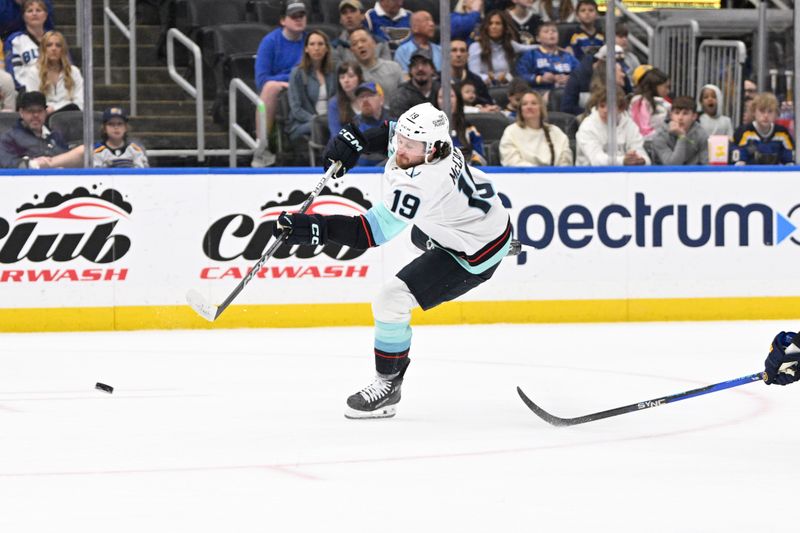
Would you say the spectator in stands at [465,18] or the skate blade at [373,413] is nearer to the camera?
the skate blade at [373,413]

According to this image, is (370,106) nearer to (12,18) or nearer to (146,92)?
(146,92)

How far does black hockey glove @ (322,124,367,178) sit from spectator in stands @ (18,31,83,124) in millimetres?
3339

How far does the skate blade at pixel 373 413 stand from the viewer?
5.58 m

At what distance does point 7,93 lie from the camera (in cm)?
875

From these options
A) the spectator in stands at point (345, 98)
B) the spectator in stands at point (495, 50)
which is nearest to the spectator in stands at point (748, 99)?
the spectator in stands at point (495, 50)

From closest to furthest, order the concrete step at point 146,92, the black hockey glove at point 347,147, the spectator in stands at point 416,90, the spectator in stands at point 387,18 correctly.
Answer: the black hockey glove at point 347,147 → the concrete step at point 146,92 → the spectator in stands at point 416,90 → the spectator in stands at point 387,18

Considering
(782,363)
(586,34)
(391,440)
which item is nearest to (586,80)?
(586,34)

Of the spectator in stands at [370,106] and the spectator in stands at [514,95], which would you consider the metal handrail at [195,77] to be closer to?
the spectator in stands at [370,106]

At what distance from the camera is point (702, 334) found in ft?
28.3

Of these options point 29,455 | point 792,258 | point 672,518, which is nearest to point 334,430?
point 29,455

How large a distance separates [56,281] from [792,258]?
4840mm

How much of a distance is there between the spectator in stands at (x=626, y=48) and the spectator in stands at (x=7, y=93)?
4.07 meters

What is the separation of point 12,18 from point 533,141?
3483mm

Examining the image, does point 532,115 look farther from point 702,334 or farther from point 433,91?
point 702,334
